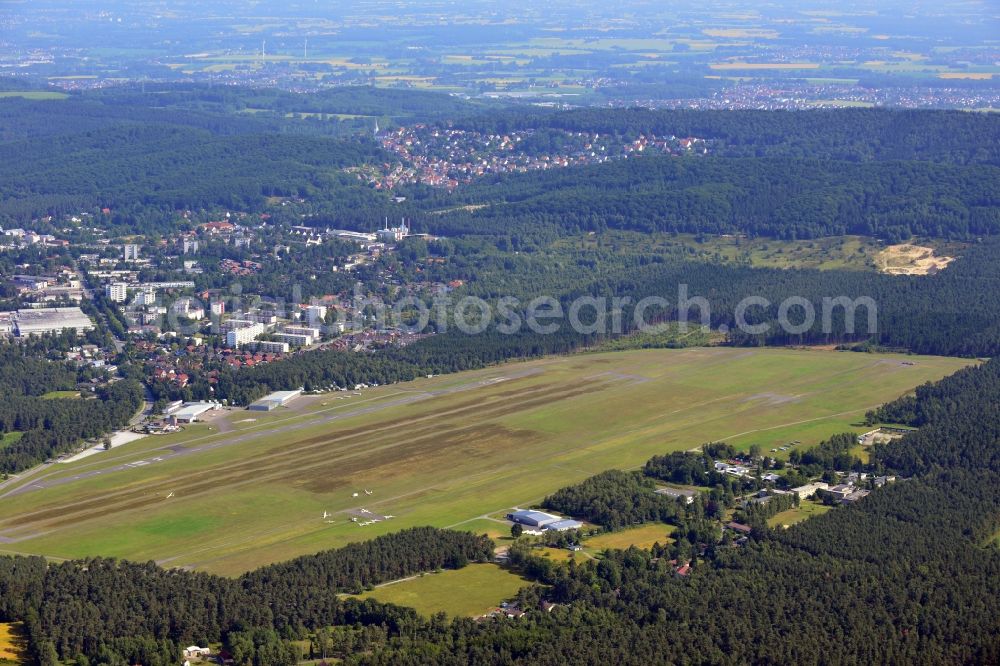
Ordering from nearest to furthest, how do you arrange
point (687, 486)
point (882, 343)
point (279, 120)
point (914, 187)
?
point (687, 486) < point (882, 343) < point (914, 187) < point (279, 120)

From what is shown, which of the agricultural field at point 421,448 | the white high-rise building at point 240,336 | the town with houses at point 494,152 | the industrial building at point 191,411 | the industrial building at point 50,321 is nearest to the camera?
the agricultural field at point 421,448

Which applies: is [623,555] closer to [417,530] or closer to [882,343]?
[417,530]

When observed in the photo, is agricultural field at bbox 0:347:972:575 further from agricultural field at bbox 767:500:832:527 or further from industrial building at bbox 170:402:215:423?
agricultural field at bbox 767:500:832:527

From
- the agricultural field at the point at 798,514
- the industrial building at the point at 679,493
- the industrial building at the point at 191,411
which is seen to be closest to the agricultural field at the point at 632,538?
the industrial building at the point at 679,493

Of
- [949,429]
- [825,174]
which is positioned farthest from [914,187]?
[949,429]

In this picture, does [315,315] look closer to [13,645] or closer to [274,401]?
[274,401]

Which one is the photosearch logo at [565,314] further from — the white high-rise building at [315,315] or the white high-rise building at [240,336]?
the white high-rise building at [240,336]
